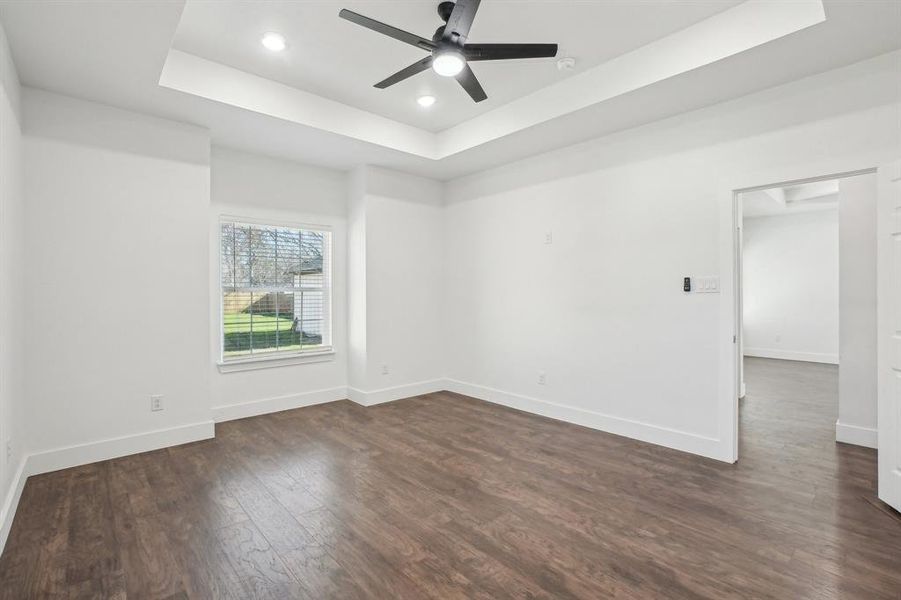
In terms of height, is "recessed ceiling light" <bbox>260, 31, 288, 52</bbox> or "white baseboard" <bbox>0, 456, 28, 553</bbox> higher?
"recessed ceiling light" <bbox>260, 31, 288, 52</bbox>

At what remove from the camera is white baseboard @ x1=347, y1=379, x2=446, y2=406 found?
16.0 ft

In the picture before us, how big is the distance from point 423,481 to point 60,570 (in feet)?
6.09

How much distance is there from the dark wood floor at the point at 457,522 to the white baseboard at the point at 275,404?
0.58 m

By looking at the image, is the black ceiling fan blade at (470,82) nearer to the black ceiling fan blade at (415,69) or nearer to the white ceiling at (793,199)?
the black ceiling fan blade at (415,69)

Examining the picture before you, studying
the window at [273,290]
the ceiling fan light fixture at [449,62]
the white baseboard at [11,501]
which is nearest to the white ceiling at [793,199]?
the ceiling fan light fixture at [449,62]

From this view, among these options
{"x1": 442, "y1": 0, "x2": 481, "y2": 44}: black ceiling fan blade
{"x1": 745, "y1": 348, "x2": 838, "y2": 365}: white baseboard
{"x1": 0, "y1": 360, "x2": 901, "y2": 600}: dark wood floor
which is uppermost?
{"x1": 442, "y1": 0, "x2": 481, "y2": 44}: black ceiling fan blade

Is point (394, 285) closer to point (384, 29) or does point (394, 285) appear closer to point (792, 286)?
point (384, 29)

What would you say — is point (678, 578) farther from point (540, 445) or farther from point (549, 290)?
point (549, 290)

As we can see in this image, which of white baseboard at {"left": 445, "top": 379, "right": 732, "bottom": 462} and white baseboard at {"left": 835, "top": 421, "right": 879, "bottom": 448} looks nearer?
white baseboard at {"left": 445, "top": 379, "right": 732, "bottom": 462}

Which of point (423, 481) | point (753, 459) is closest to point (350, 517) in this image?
point (423, 481)

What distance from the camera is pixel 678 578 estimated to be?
74.9 inches

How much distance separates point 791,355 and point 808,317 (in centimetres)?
77

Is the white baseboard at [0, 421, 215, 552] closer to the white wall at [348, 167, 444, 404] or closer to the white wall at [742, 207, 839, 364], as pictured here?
the white wall at [348, 167, 444, 404]

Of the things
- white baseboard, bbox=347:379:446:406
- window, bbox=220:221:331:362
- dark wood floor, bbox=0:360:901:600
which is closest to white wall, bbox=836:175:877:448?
dark wood floor, bbox=0:360:901:600
